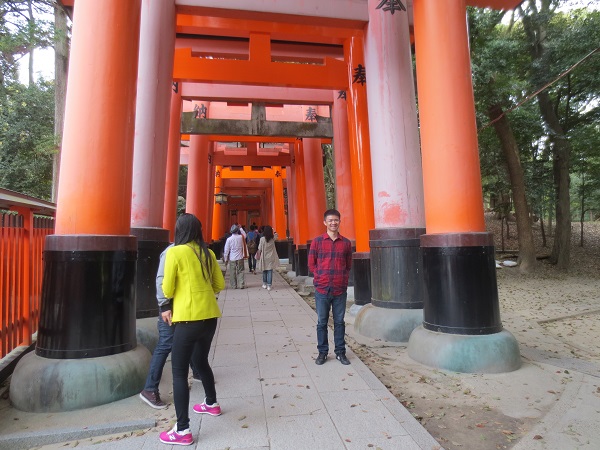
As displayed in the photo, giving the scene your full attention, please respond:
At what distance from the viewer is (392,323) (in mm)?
4824

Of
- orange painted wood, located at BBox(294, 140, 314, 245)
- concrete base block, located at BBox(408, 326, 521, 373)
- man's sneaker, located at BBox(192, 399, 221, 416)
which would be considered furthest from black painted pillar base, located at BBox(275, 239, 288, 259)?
man's sneaker, located at BBox(192, 399, 221, 416)

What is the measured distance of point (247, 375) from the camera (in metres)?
3.61

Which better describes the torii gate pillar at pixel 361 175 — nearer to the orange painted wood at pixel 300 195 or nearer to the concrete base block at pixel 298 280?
the concrete base block at pixel 298 280

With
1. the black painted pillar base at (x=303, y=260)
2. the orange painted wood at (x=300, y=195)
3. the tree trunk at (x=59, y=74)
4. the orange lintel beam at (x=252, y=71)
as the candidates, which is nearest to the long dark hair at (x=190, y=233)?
the orange lintel beam at (x=252, y=71)

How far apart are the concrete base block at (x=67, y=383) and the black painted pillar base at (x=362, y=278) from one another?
13.9ft

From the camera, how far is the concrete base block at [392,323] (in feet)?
15.7

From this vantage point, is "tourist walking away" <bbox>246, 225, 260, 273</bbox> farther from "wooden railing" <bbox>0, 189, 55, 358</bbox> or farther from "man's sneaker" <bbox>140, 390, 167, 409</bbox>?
"man's sneaker" <bbox>140, 390, 167, 409</bbox>

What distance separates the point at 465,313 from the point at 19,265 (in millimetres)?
4269

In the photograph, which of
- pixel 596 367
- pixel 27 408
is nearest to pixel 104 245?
pixel 27 408

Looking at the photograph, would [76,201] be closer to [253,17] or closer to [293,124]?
[253,17]

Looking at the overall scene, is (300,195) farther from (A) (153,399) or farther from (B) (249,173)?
(A) (153,399)

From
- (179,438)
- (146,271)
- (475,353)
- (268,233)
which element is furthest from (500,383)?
(268,233)

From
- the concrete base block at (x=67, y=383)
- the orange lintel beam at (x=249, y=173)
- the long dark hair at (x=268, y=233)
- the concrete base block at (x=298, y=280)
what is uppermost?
the orange lintel beam at (x=249, y=173)

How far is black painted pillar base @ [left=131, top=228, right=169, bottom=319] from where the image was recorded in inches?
183
